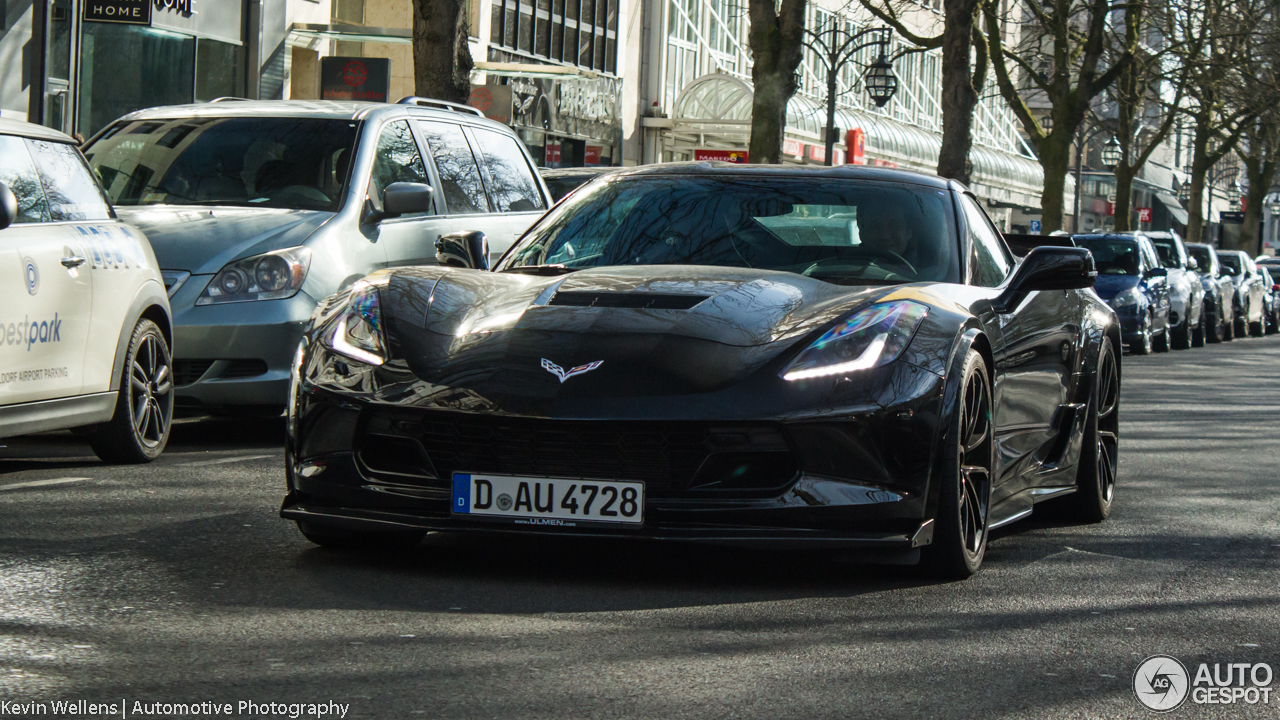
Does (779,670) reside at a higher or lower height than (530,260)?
lower

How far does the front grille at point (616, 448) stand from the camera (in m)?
5.07

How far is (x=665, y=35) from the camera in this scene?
1818 inches

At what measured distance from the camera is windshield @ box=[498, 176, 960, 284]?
6.31 m

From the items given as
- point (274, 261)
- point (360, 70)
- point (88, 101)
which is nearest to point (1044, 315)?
point (274, 261)

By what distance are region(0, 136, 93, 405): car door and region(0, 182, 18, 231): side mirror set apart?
6.7 inches

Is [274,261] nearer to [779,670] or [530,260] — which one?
[530,260]

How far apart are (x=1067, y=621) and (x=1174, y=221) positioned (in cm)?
10930

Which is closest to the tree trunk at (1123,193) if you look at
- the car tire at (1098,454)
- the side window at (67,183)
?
the car tire at (1098,454)

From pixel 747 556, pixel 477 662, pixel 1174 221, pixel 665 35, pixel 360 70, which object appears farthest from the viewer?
pixel 1174 221

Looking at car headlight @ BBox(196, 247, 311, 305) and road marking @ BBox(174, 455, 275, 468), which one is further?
car headlight @ BBox(196, 247, 311, 305)

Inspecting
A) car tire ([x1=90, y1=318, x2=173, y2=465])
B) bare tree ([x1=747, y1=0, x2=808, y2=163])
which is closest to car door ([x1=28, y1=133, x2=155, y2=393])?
car tire ([x1=90, y1=318, x2=173, y2=465])

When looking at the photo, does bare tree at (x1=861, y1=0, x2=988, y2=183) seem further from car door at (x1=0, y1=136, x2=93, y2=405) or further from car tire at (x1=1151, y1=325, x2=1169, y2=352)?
car door at (x1=0, y1=136, x2=93, y2=405)

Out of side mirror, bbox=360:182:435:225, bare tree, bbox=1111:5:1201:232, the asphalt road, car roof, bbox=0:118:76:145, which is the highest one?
bare tree, bbox=1111:5:1201:232

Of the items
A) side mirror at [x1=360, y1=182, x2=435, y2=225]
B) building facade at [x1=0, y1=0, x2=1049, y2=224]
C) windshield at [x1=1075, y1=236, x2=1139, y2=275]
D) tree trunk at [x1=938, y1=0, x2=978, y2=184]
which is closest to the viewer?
side mirror at [x1=360, y1=182, x2=435, y2=225]
